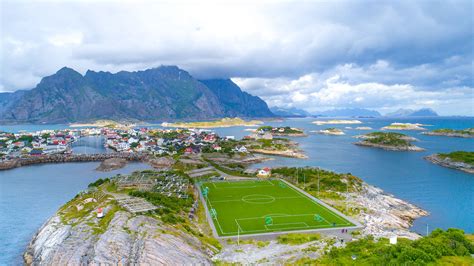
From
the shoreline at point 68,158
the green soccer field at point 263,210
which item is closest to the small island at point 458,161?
the green soccer field at point 263,210

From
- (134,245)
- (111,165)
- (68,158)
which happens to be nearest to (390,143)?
(111,165)

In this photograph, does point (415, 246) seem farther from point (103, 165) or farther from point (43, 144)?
point (43, 144)

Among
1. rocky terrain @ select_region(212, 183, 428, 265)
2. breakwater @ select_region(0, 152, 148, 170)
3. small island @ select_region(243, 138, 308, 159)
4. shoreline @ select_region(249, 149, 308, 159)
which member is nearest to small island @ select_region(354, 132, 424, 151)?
small island @ select_region(243, 138, 308, 159)

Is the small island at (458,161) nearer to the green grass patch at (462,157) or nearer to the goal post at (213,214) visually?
the green grass patch at (462,157)

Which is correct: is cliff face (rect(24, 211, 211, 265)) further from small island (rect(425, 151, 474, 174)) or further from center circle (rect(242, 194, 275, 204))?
small island (rect(425, 151, 474, 174))

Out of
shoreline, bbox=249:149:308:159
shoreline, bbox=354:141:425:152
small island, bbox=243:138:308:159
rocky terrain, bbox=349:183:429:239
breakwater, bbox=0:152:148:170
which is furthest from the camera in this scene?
shoreline, bbox=354:141:425:152

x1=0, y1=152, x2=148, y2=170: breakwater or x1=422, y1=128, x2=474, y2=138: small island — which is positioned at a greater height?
x1=422, y1=128, x2=474, y2=138: small island
